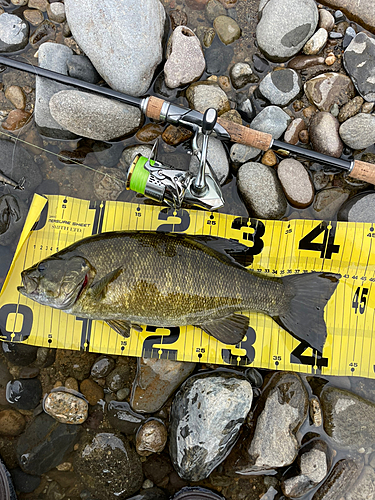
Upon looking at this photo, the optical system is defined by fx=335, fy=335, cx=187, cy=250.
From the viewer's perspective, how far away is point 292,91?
361 cm

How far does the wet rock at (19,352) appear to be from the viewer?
11.6 feet

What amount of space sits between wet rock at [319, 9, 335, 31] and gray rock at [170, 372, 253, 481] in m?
3.87

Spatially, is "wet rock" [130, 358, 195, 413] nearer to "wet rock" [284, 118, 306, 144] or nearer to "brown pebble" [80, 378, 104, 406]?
"brown pebble" [80, 378, 104, 406]

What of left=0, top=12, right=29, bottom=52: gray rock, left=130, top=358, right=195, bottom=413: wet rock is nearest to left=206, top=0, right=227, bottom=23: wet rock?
left=0, top=12, right=29, bottom=52: gray rock

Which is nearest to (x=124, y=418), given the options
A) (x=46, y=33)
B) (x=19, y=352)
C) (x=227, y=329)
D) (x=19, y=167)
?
(x=19, y=352)

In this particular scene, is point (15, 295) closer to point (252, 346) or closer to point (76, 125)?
point (76, 125)

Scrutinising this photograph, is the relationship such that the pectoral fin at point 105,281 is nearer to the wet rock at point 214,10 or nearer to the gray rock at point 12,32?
the gray rock at point 12,32

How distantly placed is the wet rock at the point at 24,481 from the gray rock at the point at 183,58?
438 cm

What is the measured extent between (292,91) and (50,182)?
282 centimetres

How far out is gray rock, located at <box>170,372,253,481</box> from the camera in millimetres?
3275

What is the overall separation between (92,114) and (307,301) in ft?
9.33

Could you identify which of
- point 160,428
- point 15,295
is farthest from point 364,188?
point 15,295

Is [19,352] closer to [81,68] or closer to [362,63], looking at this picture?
[81,68]

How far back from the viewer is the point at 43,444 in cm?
348
